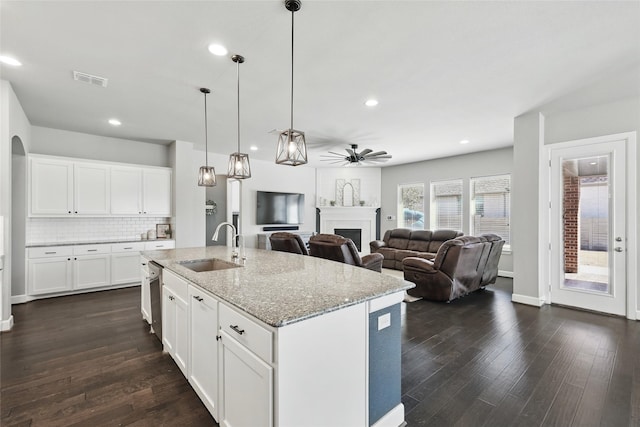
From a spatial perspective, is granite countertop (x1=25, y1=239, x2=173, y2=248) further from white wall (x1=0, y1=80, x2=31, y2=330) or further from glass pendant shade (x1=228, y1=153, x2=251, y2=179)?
glass pendant shade (x1=228, y1=153, x2=251, y2=179)

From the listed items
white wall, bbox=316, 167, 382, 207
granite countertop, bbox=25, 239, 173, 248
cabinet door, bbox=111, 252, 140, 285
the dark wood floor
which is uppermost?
white wall, bbox=316, 167, 382, 207

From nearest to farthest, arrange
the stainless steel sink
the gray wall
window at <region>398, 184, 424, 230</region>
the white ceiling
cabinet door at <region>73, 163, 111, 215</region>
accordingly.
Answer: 1. the white ceiling
2. the stainless steel sink
3. cabinet door at <region>73, 163, 111, 215</region>
4. the gray wall
5. window at <region>398, 184, 424, 230</region>

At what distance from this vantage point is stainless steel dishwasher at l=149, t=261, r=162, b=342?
272 cm

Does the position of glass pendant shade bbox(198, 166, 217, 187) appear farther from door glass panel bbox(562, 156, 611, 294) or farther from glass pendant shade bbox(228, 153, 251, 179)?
door glass panel bbox(562, 156, 611, 294)

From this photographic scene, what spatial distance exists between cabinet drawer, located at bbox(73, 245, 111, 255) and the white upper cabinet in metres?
0.57

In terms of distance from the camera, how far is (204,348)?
6.14ft

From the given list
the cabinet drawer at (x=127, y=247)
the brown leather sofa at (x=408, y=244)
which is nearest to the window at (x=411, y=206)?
the brown leather sofa at (x=408, y=244)

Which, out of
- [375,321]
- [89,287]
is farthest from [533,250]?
[89,287]

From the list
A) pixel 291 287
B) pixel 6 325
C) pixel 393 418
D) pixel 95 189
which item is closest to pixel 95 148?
pixel 95 189

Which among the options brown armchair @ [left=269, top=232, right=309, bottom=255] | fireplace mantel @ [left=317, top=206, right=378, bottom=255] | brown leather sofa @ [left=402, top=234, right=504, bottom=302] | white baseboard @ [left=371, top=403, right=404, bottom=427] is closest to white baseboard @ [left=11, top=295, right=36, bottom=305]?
A: brown armchair @ [left=269, top=232, right=309, bottom=255]

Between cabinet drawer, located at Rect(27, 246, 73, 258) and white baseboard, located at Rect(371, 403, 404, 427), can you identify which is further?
cabinet drawer, located at Rect(27, 246, 73, 258)

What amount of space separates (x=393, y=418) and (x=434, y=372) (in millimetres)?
825

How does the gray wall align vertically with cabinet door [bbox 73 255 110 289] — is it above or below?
above


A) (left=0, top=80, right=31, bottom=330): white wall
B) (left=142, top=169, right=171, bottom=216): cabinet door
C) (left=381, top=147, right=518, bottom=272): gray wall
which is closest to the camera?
(left=0, top=80, right=31, bottom=330): white wall
